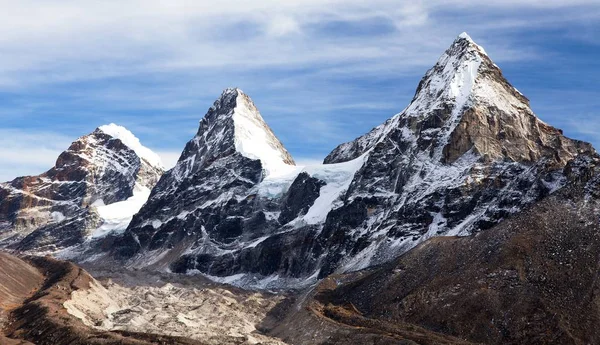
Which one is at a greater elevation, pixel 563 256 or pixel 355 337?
pixel 563 256

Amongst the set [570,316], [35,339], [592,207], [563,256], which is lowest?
[35,339]

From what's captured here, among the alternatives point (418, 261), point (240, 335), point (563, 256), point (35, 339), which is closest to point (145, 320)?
point (240, 335)

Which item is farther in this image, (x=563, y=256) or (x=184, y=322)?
(x=184, y=322)

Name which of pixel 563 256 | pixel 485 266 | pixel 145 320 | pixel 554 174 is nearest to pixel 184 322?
pixel 145 320

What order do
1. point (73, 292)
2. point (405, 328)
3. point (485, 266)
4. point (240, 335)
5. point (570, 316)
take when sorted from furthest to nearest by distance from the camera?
point (73, 292)
point (240, 335)
point (485, 266)
point (405, 328)
point (570, 316)

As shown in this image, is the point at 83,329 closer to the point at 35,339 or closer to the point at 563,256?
the point at 35,339

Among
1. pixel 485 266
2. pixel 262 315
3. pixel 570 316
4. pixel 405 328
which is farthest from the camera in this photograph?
pixel 262 315
